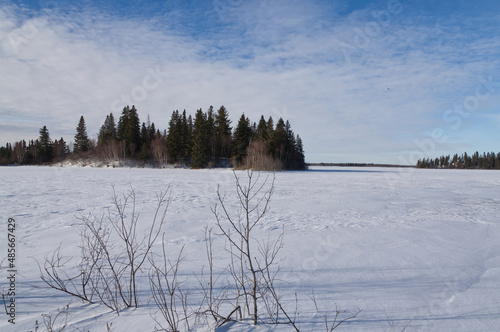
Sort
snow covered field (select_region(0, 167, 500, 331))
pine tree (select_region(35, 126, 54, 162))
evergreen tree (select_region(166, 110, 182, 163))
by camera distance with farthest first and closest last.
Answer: pine tree (select_region(35, 126, 54, 162))
evergreen tree (select_region(166, 110, 182, 163))
snow covered field (select_region(0, 167, 500, 331))

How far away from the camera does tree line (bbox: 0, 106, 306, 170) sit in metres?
38.5

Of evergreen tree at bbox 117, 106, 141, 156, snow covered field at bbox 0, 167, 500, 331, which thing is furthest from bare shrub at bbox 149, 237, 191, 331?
evergreen tree at bbox 117, 106, 141, 156

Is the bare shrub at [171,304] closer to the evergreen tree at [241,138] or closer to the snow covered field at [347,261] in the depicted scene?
the snow covered field at [347,261]

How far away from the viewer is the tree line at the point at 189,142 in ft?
126

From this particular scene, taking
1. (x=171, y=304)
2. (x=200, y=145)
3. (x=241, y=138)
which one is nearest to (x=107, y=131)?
(x=200, y=145)

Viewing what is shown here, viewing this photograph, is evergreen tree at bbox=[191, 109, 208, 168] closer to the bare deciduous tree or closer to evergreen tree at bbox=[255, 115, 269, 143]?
evergreen tree at bbox=[255, 115, 269, 143]

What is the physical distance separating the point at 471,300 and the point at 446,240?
2.55 metres

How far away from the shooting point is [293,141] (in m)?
40.5

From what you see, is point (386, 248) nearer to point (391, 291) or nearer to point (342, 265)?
point (342, 265)

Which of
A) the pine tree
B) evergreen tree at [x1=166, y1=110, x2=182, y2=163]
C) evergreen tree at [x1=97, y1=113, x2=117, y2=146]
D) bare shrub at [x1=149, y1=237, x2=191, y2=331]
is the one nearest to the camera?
bare shrub at [x1=149, y1=237, x2=191, y2=331]

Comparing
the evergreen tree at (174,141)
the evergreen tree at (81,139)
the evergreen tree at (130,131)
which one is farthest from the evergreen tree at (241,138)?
the evergreen tree at (81,139)

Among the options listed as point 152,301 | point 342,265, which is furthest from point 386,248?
point 152,301

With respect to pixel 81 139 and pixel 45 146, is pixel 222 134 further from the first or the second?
pixel 45 146

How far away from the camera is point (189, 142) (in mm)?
43094
